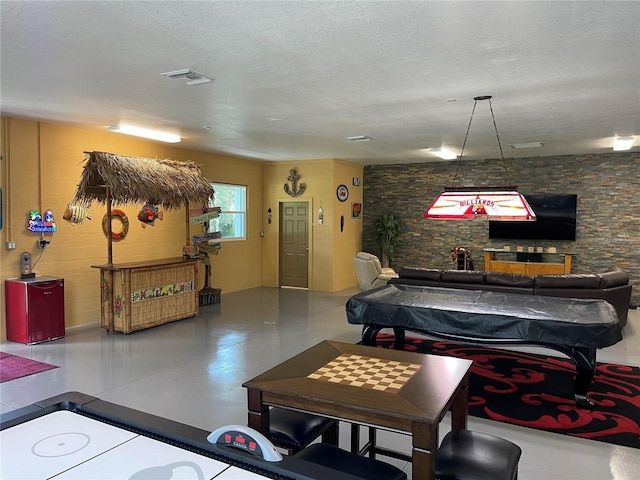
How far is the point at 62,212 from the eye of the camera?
251 inches

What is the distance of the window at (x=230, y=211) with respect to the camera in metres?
9.38

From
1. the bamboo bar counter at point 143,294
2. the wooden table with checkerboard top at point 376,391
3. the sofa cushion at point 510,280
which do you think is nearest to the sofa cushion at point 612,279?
the sofa cushion at point 510,280

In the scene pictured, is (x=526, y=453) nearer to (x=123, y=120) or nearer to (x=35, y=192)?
(x=123, y=120)

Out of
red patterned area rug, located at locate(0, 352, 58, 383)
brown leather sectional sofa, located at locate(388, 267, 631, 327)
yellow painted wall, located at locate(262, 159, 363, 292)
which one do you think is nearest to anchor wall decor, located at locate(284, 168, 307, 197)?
yellow painted wall, located at locate(262, 159, 363, 292)

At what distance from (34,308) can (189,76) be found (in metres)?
3.70

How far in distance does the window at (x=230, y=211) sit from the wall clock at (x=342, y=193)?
206 centimetres

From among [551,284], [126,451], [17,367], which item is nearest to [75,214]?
[17,367]

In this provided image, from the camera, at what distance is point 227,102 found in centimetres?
490

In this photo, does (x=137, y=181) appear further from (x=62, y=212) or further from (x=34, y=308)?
(x=34, y=308)

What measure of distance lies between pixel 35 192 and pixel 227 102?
3115mm

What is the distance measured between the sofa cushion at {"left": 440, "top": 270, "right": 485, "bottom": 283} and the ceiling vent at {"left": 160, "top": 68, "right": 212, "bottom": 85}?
159 inches

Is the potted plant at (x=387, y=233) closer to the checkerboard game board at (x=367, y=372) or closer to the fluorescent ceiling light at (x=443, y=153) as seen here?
the fluorescent ceiling light at (x=443, y=153)

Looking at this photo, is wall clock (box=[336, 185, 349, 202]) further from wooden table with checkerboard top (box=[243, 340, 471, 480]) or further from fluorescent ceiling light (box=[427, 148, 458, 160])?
wooden table with checkerboard top (box=[243, 340, 471, 480])

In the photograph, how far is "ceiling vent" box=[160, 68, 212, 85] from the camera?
12.6 feet
